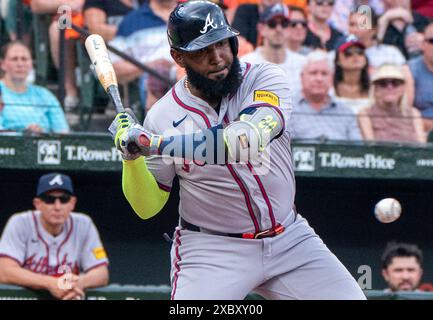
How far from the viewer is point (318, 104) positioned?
8.52m

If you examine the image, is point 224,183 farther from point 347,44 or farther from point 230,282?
point 347,44

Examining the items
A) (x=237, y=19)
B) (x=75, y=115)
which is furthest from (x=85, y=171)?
(x=237, y=19)

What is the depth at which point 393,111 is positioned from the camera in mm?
8656

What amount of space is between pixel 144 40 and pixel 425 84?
239 cm

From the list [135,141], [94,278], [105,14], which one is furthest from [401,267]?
[135,141]

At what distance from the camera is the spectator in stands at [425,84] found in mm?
8742

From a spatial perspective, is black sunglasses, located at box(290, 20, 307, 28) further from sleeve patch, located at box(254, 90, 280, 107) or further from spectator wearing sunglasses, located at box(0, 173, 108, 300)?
sleeve patch, located at box(254, 90, 280, 107)

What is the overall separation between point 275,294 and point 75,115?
163 inches

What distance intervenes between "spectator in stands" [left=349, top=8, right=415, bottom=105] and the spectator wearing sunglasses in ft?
8.97

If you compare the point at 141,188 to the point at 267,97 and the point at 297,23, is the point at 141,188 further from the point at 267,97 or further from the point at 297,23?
the point at 297,23

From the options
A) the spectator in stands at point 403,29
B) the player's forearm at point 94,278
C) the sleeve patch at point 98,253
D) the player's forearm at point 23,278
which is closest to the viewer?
the player's forearm at point 23,278

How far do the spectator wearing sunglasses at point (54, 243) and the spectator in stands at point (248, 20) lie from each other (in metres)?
1.90

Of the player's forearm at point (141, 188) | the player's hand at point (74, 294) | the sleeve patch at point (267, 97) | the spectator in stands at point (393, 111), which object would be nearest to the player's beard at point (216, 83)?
the sleeve patch at point (267, 97)

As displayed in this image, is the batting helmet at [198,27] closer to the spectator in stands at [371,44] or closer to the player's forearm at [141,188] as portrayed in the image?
the player's forearm at [141,188]
